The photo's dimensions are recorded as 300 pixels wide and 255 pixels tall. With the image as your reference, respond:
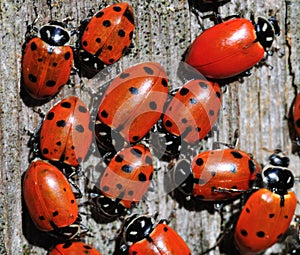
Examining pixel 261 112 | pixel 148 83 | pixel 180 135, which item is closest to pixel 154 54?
pixel 148 83

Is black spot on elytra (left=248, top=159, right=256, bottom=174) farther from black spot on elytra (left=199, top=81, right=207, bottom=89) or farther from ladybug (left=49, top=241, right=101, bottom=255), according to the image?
ladybug (left=49, top=241, right=101, bottom=255)

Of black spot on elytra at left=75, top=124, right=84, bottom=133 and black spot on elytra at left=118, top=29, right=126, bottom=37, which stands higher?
black spot on elytra at left=118, top=29, right=126, bottom=37

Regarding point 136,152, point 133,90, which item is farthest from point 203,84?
point 136,152

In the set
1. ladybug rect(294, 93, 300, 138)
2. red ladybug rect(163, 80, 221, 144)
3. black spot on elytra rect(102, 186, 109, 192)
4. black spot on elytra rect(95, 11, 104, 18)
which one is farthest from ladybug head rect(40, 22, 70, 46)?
ladybug rect(294, 93, 300, 138)

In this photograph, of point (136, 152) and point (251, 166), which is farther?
point (251, 166)

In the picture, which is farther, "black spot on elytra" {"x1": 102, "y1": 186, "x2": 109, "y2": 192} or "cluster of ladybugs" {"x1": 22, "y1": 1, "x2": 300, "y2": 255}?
"black spot on elytra" {"x1": 102, "y1": 186, "x2": 109, "y2": 192}

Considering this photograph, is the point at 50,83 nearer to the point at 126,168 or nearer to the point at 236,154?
the point at 126,168

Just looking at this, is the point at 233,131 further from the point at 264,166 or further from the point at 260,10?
the point at 260,10
